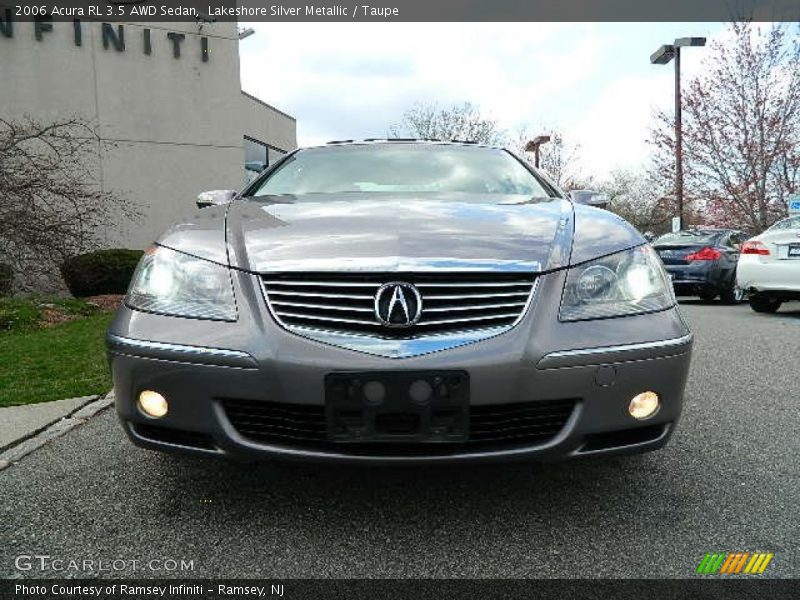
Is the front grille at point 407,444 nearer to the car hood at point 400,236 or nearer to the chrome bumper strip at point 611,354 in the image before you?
the chrome bumper strip at point 611,354

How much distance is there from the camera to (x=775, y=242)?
8.21 meters

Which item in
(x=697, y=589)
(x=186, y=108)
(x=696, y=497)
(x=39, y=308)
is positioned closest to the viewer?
Result: (x=697, y=589)

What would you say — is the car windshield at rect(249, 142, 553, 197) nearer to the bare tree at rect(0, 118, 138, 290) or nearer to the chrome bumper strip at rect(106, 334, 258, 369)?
the chrome bumper strip at rect(106, 334, 258, 369)

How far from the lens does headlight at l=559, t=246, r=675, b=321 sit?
6.88 feet

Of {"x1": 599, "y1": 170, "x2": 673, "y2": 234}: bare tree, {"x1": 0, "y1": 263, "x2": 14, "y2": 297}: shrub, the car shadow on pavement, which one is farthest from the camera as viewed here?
{"x1": 599, "y1": 170, "x2": 673, "y2": 234}: bare tree

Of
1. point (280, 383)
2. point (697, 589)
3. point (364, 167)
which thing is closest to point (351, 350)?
point (280, 383)

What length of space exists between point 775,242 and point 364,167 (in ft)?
22.3

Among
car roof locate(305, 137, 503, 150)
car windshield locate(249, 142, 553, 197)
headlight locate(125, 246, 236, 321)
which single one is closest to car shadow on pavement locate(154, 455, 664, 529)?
headlight locate(125, 246, 236, 321)

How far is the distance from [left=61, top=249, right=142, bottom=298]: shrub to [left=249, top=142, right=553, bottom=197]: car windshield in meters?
8.99

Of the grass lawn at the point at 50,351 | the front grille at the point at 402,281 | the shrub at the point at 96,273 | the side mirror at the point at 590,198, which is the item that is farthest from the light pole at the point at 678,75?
the front grille at the point at 402,281

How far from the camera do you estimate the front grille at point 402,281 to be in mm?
1990

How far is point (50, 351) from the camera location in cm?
600

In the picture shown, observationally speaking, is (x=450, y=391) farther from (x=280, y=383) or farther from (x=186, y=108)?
(x=186, y=108)

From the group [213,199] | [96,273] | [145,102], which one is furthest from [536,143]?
[213,199]
